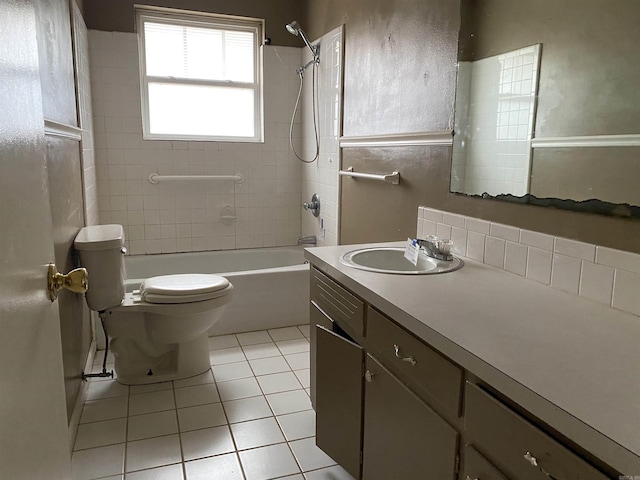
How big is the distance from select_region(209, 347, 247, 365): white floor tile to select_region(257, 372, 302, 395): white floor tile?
0.93 feet

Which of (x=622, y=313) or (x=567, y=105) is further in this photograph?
(x=567, y=105)

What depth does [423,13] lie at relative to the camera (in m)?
2.16

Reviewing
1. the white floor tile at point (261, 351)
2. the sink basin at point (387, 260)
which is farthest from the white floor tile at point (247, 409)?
the sink basin at point (387, 260)

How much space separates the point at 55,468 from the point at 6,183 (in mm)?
604

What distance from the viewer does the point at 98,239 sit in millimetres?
2291

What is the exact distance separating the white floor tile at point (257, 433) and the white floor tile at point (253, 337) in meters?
0.88

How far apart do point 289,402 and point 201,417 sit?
415 mm

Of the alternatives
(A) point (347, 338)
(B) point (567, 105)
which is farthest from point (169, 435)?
(B) point (567, 105)

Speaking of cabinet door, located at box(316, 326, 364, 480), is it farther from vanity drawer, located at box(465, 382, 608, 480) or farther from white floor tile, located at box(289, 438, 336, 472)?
vanity drawer, located at box(465, 382, 608, 480)

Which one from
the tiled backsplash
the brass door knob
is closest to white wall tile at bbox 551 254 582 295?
the tiled backsplash

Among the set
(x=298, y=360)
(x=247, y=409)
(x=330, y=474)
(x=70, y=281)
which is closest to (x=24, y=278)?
(x=70, y=281)

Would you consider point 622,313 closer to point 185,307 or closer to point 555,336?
point 555,336

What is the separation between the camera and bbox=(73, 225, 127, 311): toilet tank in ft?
7.41

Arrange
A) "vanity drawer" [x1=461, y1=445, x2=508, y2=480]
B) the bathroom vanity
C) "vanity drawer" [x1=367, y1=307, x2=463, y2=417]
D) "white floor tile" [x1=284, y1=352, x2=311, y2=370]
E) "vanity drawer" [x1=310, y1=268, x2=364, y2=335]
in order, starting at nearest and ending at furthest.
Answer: the bathroom vanity < "vanity drawer" [x1=461, y1=445, x2=508, y2=480] < "vanity drawer" [x1=367, y1=307, x2=463, y2=417] < "vanity drawer" [x1=310, y1=268, x2=364, y2=335] < "white floor tile" [x1=284, y1=352, x2=311, y2=370]
